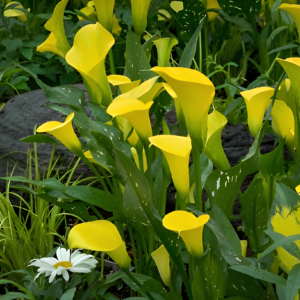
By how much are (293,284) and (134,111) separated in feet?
1.02

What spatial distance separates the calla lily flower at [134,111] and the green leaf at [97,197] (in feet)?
0.55

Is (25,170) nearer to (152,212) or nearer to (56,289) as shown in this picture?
(56,289)

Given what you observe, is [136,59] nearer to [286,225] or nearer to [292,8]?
[292,8]

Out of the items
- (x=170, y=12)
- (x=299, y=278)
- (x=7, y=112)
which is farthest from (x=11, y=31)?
(x=299, y=278)

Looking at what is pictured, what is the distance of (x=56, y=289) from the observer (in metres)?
0.70

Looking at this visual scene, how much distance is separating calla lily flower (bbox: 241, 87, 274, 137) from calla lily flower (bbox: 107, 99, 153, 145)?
19 centimetres

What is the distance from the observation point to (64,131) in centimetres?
66

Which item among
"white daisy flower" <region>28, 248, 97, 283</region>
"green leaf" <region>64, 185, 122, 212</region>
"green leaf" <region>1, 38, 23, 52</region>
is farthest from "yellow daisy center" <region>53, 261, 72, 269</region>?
"green leaf" <region>1, 38, 23, 52</region>

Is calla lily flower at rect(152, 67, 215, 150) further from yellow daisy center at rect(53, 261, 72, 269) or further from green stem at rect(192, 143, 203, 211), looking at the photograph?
yellow daisy center at rect(53, 261, 72, 269)

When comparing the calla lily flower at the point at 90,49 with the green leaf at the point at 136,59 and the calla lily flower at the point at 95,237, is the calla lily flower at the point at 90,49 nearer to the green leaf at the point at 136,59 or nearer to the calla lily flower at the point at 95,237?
the green leaf at the point at 136,59

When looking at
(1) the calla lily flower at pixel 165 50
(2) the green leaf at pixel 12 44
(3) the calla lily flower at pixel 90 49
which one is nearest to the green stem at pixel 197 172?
(3) the calla lily flower at pixel 90 49

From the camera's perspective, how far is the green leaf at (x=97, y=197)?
68 centimetres

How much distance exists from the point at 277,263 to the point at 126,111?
36cm

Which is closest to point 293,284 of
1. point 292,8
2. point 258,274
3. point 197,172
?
point 258,274
